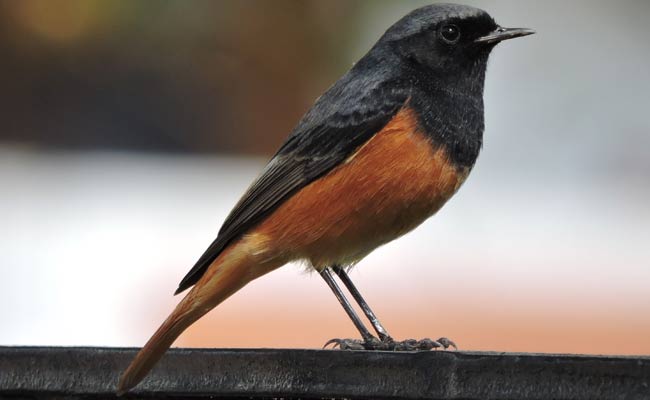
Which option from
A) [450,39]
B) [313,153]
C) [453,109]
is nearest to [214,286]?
[313,153]

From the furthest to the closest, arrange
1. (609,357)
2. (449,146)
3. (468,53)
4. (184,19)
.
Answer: (184,19)
(468,53)
(449,146)
(609,357)

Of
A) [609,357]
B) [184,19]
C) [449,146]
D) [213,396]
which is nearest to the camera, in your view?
[609,357]

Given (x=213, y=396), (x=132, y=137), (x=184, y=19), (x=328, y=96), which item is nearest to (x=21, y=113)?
(x=132, y=137)

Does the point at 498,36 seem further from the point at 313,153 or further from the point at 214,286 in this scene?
the point at 214,286

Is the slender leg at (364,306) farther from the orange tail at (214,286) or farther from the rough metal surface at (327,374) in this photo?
the rough metal surface at (327,374)

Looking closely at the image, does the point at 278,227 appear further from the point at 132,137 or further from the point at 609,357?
the point at 132,137

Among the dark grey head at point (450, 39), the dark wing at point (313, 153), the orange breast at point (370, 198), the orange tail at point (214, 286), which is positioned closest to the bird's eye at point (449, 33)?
the dark grey head at point (450, 39)

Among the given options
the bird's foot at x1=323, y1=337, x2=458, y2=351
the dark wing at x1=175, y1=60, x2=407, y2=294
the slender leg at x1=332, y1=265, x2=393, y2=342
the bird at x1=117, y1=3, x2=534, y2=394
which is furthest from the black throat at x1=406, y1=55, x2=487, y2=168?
the slender leg at x1=332, y1=265, x2=393, y2=342

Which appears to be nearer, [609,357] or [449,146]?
[609,357]
